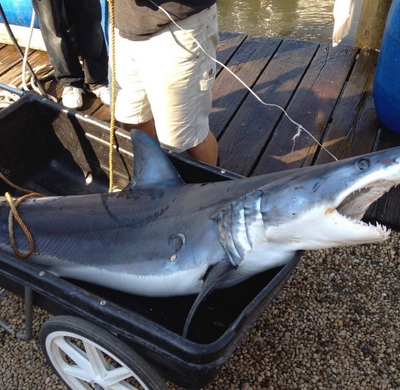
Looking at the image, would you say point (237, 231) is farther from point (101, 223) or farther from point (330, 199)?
point (101, 223)

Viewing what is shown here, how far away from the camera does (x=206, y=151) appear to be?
2.38 meters

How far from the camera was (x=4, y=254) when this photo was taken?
4.81 ft

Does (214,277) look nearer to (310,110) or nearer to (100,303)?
(100,303)

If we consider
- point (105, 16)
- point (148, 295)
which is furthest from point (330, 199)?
point (105, 16)

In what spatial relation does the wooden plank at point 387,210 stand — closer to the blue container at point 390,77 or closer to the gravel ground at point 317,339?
the gravel ground at point 317,339

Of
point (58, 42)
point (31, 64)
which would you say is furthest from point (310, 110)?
point (31, 64)

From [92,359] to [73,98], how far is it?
2.32 m

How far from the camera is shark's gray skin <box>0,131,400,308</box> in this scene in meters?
1.32

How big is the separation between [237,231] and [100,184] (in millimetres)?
1286

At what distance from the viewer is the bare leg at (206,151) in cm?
235

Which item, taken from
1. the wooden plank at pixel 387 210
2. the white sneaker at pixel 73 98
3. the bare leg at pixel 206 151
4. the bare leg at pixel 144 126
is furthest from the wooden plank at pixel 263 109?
the white sneaker at pixel 73 98

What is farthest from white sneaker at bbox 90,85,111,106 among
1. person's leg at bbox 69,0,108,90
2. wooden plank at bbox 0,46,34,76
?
wooden plank at bbox 0,46,34,76

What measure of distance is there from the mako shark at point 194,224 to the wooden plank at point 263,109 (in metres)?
1.04

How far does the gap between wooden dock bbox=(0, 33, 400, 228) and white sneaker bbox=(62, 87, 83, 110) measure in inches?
3.3
